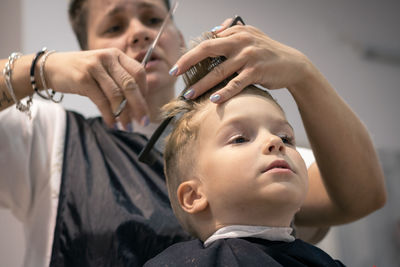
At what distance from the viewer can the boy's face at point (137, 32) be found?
3.34ft

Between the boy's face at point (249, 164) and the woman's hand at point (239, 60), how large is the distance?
0.11 feet

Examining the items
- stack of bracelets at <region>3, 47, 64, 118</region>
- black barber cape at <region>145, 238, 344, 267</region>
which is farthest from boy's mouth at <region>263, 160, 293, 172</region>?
stack of bracelets at <region>3, 47, 64, 118</region>

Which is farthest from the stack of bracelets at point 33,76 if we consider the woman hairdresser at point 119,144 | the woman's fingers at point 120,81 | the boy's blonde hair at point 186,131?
the boy's blonde hair at point 186,131

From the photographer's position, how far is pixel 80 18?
116cm

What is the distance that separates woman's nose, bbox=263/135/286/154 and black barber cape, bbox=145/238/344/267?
0.15 m

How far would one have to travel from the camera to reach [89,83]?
2.37ft

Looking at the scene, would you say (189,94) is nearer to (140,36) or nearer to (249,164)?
(249,164)

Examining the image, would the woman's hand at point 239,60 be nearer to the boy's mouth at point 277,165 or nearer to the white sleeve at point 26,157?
the boy's mouth at point 277,165

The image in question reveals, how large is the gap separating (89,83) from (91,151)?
277 mm

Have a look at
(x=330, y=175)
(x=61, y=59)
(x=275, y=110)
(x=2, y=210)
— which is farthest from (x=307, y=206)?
(x=2, y=210)

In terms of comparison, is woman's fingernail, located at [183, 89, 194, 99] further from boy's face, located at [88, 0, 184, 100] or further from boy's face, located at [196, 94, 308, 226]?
boy's face, located at [88, 0, 184, 100]

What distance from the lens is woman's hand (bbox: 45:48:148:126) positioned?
72 cm

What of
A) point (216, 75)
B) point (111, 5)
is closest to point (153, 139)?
point (216, 75)

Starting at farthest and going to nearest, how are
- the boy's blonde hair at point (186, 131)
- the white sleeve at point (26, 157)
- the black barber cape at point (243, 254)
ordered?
the white sleeve at point (26, 157), the boy's blonde hair at point (186, 131), the black barber cape at point (243, 254)
